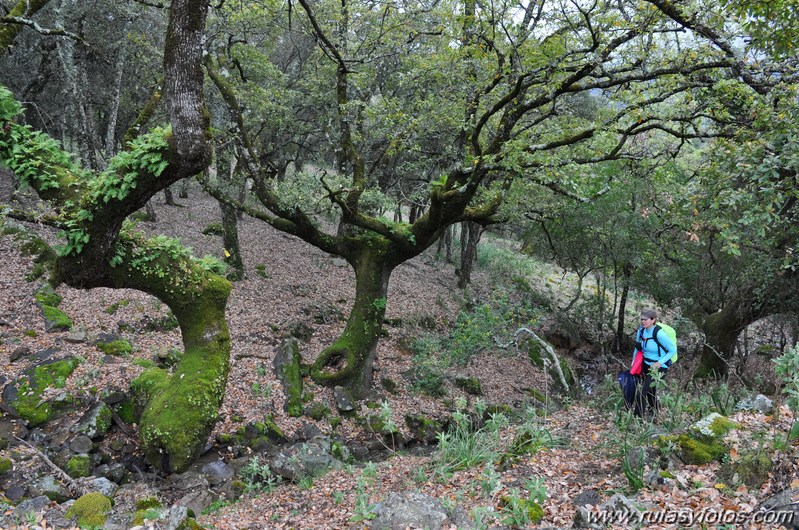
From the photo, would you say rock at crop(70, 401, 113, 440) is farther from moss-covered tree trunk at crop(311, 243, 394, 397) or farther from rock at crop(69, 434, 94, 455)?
moss-covered tree trunk at crop(311, 243, 394, 397)

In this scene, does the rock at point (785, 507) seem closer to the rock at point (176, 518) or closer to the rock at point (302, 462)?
the rock at point (176, 518)

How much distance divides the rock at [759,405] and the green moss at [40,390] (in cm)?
902

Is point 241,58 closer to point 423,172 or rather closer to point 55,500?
point 423,172

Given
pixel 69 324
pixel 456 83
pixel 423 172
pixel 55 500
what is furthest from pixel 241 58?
pixel 55 500

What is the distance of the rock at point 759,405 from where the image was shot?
199 inches

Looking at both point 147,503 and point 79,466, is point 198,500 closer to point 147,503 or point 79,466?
point 147,503

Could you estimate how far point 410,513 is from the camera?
13.1 ft

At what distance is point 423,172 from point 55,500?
1477 cm

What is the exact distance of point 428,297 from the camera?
16.5 m

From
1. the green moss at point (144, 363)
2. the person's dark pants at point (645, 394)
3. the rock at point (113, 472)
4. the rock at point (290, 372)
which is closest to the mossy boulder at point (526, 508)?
the person's dark pants at point (645, 394)

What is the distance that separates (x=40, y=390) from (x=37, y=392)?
5 centimetres

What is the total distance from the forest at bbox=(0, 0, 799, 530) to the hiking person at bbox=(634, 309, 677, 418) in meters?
0.24


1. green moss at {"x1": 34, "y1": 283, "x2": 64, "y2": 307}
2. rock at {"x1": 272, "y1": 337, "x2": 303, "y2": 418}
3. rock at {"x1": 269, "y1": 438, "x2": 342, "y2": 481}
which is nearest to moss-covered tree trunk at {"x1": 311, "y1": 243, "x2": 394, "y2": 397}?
rock at {"x1": 272, "y1": 337, "x2": 303, "y2": 418}

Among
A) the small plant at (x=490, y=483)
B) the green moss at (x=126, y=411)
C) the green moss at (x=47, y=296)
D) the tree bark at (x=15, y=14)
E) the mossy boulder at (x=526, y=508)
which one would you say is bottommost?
the green moss at (x=126, y=411)
